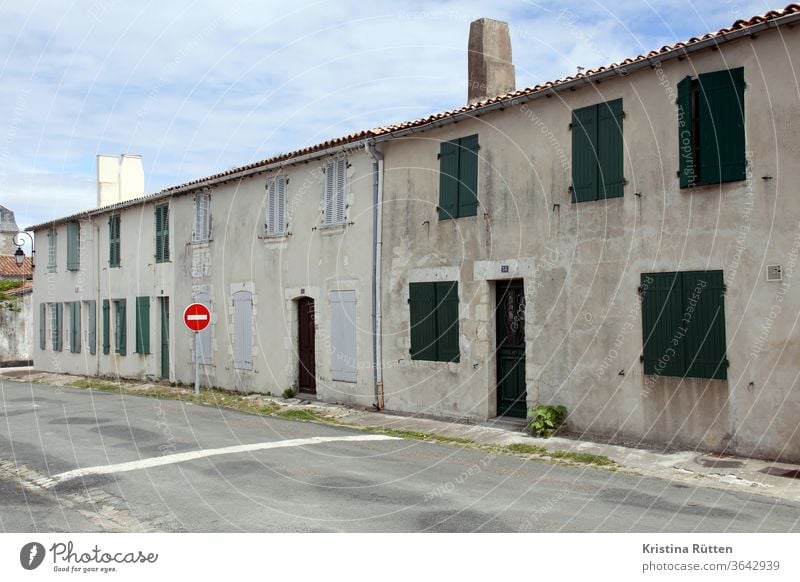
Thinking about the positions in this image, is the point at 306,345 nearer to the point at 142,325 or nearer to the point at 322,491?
the point at 142,325

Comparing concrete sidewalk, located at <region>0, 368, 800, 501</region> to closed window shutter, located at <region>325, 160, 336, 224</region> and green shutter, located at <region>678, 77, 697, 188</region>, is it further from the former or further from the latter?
closed window shutter, located at <region>325, 160, 336, 224</region>

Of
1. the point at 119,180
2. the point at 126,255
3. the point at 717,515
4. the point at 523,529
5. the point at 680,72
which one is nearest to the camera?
the point at 523,529

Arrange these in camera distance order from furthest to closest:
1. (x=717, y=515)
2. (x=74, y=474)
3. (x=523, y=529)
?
(x=74, y=474)
(x=717, y=515)
(x=523, y=529)

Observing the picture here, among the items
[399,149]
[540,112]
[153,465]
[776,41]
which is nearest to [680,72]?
[776,41]

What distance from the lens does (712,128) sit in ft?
32.0

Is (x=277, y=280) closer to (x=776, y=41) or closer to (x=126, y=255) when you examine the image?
(x=126, y=255)

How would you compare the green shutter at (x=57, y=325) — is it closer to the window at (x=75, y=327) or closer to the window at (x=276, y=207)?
the window at (x=75, y=327)

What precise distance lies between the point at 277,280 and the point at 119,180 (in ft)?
50.7

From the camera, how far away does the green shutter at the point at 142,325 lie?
2333cm

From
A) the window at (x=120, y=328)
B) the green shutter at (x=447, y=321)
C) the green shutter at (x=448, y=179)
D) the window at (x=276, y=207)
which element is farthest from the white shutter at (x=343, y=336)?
the window at (x=120, y=328)

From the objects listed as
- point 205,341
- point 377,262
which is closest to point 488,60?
point 377,262

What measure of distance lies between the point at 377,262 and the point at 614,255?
541 cm

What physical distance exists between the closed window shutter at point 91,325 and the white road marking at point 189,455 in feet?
58.0

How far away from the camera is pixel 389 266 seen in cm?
1490
